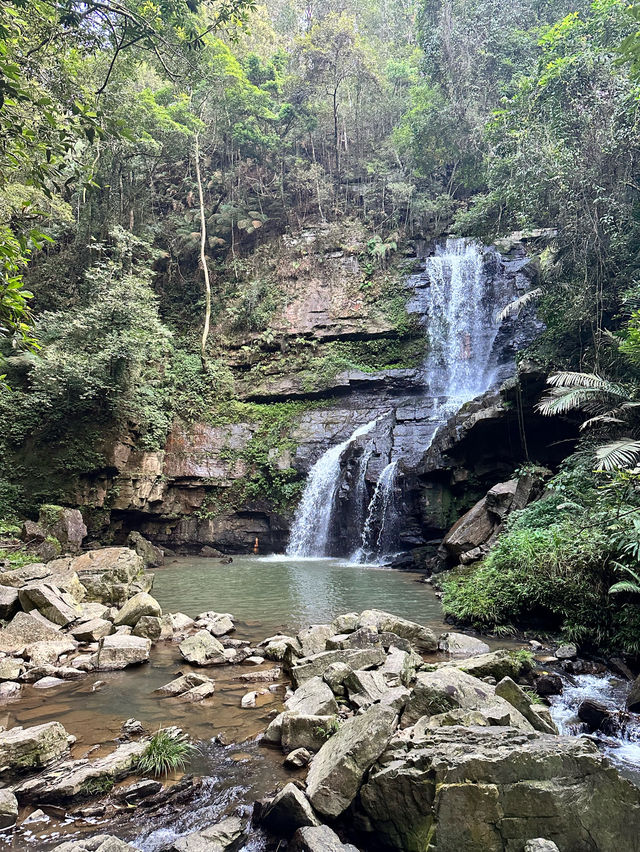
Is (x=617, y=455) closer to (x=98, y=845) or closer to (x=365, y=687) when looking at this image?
(x=365, y=687)

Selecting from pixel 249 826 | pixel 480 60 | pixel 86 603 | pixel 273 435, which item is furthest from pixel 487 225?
pixel 249 826

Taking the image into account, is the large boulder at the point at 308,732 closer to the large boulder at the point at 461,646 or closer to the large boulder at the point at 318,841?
the large boulder at the point at 318,841

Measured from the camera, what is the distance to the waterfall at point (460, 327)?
1825cm

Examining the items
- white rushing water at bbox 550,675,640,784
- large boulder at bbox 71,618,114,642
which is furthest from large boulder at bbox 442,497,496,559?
large boulder at bbox 71,618,114,642

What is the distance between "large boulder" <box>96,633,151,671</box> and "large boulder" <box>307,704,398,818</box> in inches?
131

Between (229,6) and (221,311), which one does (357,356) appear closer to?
(221,311)

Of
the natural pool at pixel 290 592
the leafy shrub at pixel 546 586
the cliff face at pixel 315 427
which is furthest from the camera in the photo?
the cliff face at pixel 315 427

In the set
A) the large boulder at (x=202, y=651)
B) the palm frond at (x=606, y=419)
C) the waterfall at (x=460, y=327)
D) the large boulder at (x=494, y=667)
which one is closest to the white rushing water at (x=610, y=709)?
the large boulder at (x=494, y=667)

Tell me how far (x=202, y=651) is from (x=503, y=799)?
4.18m

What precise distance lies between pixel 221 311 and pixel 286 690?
19930 mm

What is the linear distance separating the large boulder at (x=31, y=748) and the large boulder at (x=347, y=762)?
1.95 metres

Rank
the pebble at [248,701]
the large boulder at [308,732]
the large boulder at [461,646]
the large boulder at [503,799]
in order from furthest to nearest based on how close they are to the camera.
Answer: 1. the large boulder at [461,646]
2. the pebble at [248,701]
3. the large boulder at [308,732]
4. the large boulder at [503,799]

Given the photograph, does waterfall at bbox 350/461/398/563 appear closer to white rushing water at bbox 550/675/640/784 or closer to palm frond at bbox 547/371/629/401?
palm frond at bbox 547/371/629/401

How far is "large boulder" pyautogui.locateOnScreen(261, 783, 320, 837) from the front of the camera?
2.66 m
